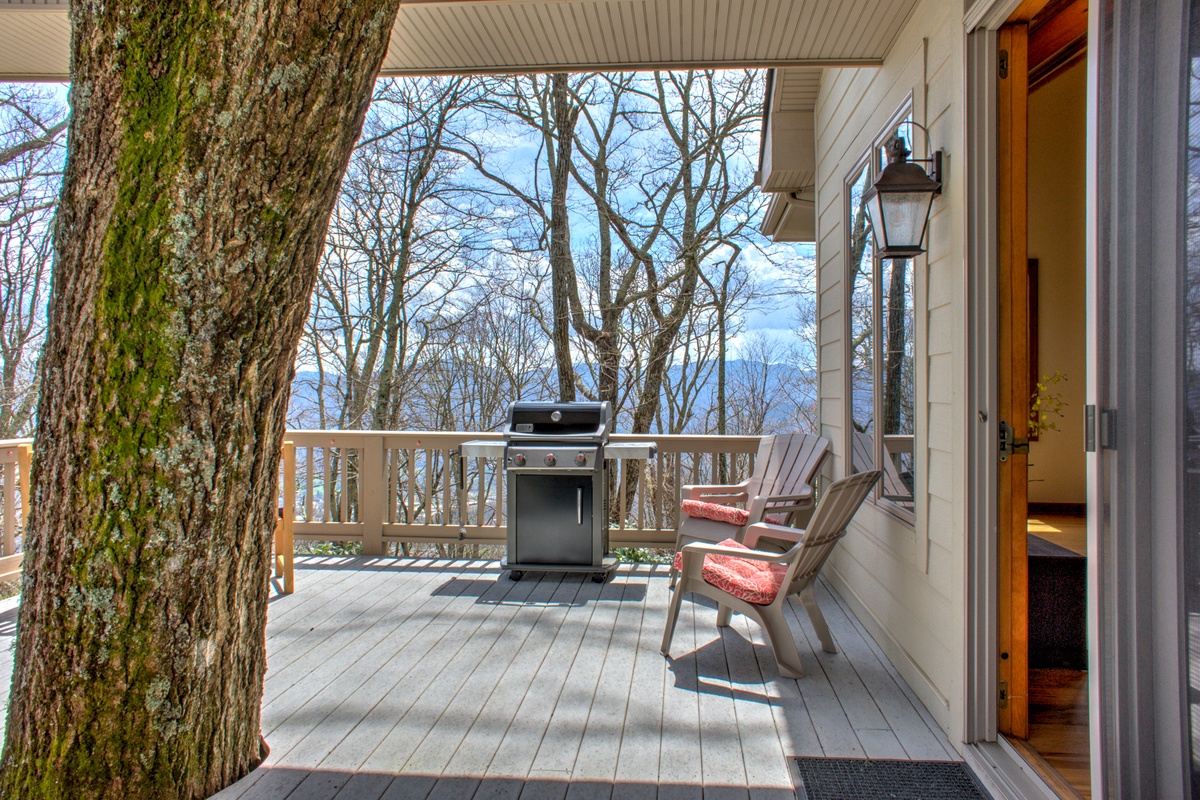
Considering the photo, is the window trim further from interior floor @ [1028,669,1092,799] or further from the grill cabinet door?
the grill cabinet door

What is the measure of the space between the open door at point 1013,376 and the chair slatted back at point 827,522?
0.67m

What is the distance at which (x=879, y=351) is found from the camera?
139 inches

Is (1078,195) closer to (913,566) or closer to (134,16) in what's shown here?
(913,566)

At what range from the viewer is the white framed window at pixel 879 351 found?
312 cm

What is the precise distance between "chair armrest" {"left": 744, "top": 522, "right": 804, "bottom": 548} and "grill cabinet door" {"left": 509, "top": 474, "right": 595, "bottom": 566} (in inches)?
45.8

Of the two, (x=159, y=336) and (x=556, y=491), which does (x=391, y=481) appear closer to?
(x=556, y=491)

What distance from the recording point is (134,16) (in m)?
1.67

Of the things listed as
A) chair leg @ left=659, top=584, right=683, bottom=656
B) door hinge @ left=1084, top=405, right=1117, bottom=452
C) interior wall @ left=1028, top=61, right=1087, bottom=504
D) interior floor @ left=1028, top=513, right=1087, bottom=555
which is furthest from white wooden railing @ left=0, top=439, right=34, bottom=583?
interior wall @ left=1028, top=61, right=1087, bottom=504

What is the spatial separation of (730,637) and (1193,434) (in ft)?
8.27

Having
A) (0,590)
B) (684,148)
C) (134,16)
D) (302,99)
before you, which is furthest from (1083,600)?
(684,148)

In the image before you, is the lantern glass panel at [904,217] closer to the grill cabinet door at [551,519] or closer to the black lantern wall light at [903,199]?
the black lantern wall light at [903,199]

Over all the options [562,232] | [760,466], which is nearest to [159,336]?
[760,466]

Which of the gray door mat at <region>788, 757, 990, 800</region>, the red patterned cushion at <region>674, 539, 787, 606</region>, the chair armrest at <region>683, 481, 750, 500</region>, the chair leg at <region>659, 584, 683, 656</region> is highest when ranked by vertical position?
the chair armrest at <region>683, 481, 750, 500</region>

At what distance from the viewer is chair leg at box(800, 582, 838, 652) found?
127 inches
